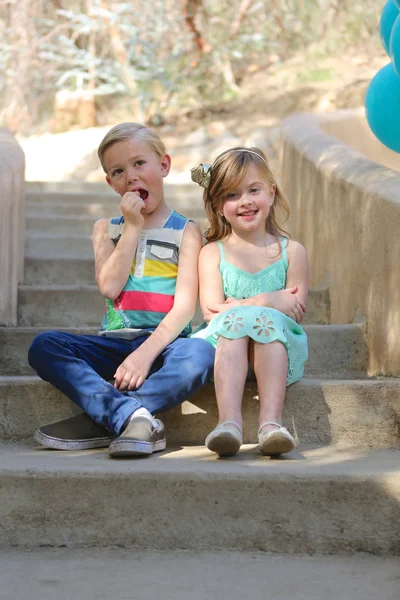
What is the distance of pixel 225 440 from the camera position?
241 centimetres

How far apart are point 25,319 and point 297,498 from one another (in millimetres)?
2032

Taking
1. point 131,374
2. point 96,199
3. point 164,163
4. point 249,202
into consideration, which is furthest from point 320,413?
point 96,199

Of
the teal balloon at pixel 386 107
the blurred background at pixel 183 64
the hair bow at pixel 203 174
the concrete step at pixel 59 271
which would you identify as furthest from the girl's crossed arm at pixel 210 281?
the blurred background at pixel 183 64

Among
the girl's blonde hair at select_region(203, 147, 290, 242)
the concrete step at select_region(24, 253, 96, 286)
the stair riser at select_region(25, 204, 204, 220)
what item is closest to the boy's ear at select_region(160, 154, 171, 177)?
the girl's blonde hair at select_region(203, 147, 290, 242)

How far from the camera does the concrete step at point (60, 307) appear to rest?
3934 mm

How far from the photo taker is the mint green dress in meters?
2.63

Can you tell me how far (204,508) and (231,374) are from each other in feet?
1.59

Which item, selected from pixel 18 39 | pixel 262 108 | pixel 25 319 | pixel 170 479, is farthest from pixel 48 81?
pixel 170 479

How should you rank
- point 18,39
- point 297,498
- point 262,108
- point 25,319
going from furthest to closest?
point 18,39
point 262,108
point 25,319
point 297,498

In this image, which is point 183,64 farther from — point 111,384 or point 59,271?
point 111,384

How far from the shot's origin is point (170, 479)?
2.24m

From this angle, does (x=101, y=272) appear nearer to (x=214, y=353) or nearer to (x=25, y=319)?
(x=214, y=353)

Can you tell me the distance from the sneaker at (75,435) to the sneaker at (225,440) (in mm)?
390

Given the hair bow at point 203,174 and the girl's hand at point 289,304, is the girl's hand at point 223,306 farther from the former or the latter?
the hair bow at point 203,174
